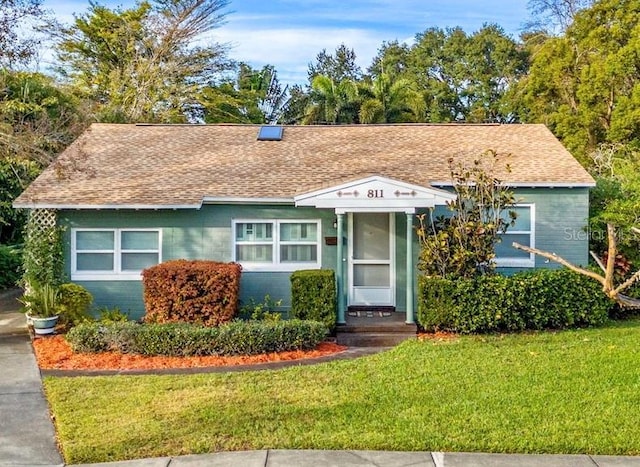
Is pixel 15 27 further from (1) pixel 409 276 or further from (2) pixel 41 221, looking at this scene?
(1) pixel 409 276

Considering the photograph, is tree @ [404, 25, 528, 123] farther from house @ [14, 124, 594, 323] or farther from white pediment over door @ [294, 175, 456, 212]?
white pediment over door @ [294, 175, 456, 212]

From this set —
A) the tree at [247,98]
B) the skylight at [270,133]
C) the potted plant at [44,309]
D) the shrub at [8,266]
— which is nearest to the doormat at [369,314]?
the skylight at [270,133]

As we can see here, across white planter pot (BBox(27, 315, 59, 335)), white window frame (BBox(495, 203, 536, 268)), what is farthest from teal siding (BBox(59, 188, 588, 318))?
white planter pot (BBox(27, 315, 59, 335))

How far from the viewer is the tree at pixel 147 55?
31.2 meters

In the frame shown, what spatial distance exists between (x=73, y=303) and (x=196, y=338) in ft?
11.8

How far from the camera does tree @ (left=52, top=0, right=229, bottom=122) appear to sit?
3125 cm

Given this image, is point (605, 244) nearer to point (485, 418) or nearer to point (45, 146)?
point (485, 418)

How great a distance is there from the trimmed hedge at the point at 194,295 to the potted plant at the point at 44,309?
203 cm

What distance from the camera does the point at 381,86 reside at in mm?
29672

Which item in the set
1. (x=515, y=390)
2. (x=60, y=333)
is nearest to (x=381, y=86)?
(x=60, y=333)

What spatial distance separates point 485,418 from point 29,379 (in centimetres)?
643

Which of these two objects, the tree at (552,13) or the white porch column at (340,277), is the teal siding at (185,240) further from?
the tree at (552,13)

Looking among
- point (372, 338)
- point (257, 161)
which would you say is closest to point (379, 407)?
point (372, 338)

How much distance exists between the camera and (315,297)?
455 inches
